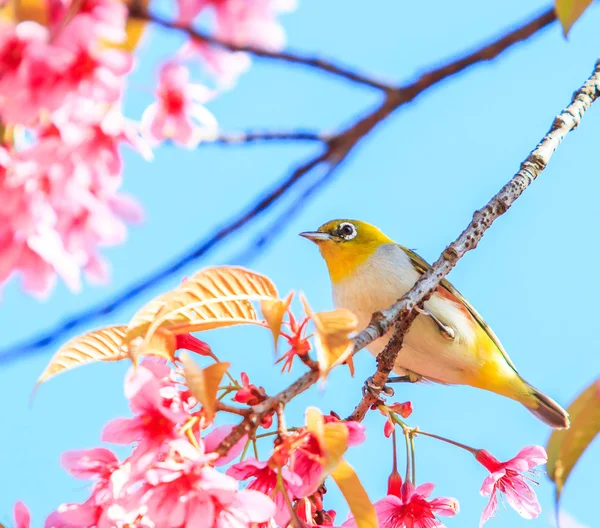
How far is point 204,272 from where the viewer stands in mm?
1994

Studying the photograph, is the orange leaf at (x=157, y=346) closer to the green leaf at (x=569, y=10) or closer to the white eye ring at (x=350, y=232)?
the green leaf at (x=569, y=10)

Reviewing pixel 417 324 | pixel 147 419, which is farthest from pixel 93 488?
pixel 417 324

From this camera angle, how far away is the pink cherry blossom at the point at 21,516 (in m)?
2.07

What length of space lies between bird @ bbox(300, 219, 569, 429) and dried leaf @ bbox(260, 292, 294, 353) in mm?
3268

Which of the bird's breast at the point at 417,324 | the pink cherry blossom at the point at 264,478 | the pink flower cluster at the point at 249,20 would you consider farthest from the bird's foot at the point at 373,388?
the bird's breast at the point at 417,324

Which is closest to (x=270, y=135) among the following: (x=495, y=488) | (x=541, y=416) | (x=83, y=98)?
(x=83, y=98)

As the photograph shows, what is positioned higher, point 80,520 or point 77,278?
point 77,278

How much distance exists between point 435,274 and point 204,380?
116 centimetres

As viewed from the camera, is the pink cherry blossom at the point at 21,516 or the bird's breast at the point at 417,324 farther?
the bird's breast at the point at 417,324

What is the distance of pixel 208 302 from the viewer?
6.64 ft

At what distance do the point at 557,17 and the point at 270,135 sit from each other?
659 mm

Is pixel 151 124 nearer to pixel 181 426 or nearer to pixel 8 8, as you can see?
pixel 8 8

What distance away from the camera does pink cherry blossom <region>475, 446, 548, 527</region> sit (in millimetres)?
3072

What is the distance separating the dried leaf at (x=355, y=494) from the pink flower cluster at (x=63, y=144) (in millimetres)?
851
